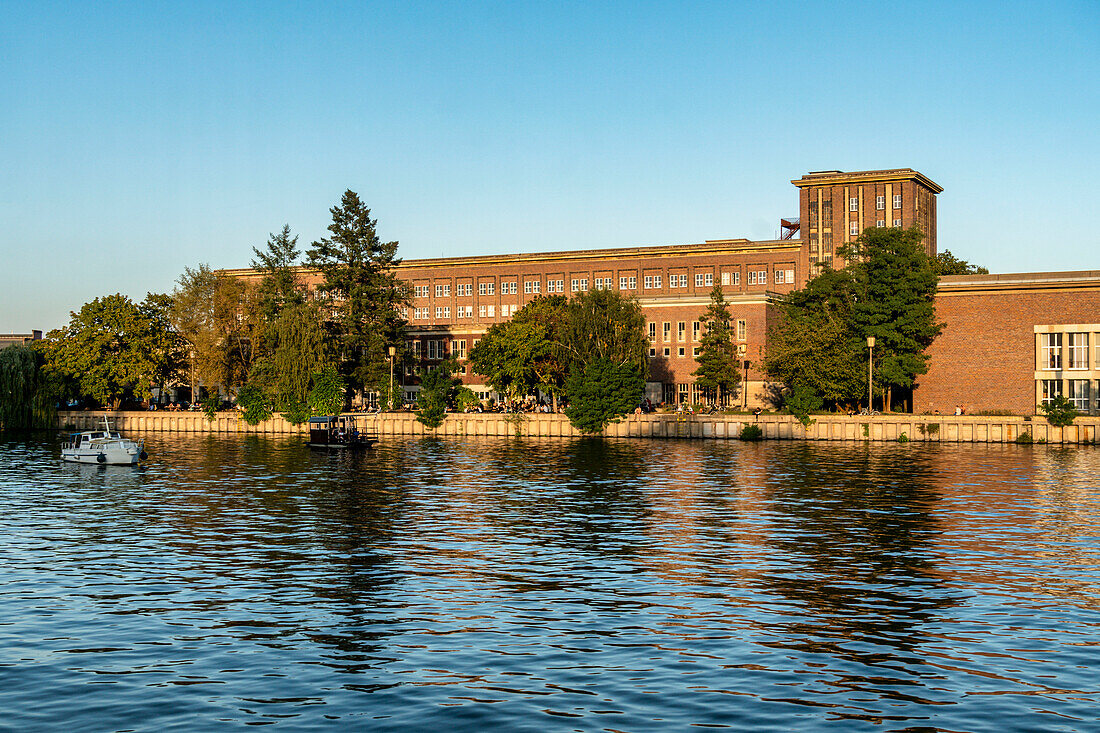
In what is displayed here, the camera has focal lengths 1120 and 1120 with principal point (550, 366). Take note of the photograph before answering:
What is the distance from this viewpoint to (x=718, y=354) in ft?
370

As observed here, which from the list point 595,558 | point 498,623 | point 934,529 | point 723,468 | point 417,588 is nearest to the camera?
point 498,623

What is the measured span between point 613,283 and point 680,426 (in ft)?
183

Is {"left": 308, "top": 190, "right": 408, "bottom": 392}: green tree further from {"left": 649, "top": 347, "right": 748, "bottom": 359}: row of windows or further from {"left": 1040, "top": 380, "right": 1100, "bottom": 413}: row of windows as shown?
{"left": 1040, "top": 380, "right": 1100, "bottom": 413}: row of windows

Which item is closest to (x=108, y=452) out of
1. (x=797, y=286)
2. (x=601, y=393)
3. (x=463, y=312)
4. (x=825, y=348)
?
(x=601, y=393)

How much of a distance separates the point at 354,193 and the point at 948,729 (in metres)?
106

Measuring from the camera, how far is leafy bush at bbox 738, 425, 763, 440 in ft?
320

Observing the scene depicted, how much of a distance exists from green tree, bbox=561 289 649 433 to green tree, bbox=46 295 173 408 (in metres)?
45.7

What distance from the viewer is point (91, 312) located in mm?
120000

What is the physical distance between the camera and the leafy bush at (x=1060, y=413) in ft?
286

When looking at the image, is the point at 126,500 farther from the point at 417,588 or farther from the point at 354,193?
the point at 354,193

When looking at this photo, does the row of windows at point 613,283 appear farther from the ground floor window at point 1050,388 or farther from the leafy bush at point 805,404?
the ground floor window at point 1050,388

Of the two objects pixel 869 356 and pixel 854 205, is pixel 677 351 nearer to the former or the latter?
pixel 869 356

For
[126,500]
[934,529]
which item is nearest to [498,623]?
[934,529]

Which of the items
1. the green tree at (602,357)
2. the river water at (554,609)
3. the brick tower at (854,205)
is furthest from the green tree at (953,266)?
the river water at (554,609)
